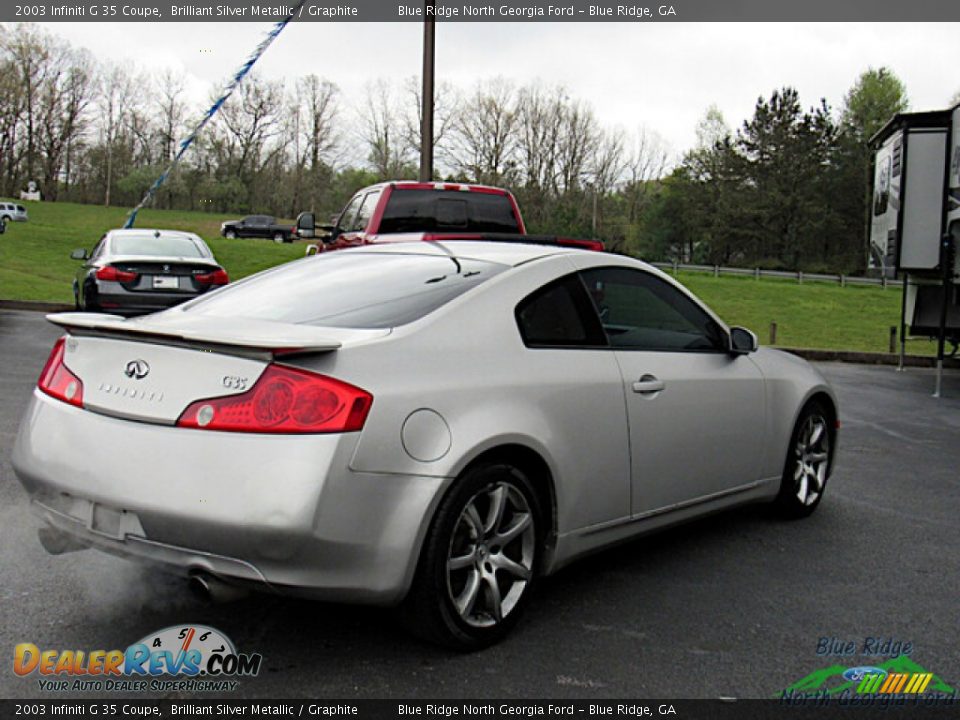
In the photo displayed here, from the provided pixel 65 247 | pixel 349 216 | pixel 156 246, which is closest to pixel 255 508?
pixel 349 216

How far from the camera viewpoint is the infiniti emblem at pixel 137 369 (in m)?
3.25

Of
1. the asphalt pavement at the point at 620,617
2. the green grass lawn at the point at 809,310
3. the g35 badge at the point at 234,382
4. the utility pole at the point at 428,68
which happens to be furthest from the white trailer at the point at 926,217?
the g35 badge at the point at 234,382

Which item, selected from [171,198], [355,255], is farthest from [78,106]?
[355,255]

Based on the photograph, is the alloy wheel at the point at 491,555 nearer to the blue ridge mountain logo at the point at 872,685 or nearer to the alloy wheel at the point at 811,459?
the blue ridge mountain logo at the point at 872,685

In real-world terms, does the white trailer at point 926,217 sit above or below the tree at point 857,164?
below

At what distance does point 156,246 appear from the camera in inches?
543

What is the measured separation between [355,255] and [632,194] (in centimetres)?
7015

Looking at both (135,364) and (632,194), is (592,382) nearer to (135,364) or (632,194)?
(135,364)

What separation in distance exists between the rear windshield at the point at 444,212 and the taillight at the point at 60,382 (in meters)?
8.11

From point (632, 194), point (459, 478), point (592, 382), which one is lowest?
point (459, 478)

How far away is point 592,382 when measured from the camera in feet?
12.9

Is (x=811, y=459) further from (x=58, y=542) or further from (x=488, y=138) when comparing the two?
(x=488, y=138)

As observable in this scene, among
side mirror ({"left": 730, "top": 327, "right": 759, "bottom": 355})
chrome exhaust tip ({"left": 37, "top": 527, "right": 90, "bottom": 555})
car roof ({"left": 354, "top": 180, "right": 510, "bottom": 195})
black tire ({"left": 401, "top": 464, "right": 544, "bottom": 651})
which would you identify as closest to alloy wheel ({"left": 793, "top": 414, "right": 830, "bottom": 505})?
side mirror ({"left": 730, "top": 327, "right": 759, "bottom": 355})

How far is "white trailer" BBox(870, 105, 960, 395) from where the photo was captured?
12227 mm
